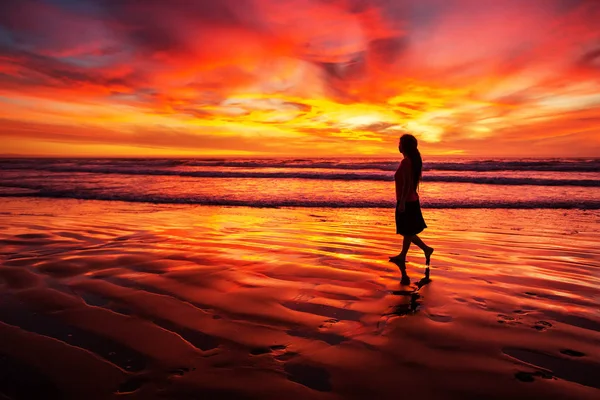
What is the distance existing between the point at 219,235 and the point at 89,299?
13.9 feet

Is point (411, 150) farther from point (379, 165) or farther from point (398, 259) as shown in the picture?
point (379, 165)

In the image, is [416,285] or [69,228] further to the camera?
[69,228]

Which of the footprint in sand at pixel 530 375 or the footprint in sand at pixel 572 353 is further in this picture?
the footprint in sand at pixel 572 353

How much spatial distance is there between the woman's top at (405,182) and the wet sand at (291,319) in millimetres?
1205

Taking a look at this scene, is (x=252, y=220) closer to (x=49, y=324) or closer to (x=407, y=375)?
(x=49, y=324)

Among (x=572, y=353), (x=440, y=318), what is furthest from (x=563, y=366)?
(x=440, y=318)

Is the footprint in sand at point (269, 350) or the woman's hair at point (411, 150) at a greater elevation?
the woman's hair at point (411, 150)

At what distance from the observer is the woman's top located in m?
5.86

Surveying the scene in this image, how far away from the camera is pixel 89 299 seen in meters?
4.27

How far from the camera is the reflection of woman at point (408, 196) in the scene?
588 cm

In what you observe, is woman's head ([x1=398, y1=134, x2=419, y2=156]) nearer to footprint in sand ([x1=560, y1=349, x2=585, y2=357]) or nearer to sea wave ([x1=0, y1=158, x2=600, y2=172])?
footprint in sand ([x1=560, y1=349, x2=585, y2=357])

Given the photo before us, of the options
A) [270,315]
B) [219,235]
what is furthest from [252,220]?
[270,315]

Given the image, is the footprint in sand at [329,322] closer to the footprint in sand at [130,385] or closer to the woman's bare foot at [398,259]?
the footprint in sand at [130,385]

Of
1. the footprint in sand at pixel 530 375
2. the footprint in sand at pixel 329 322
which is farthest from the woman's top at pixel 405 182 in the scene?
the footprint in sand at pixel 530 375
